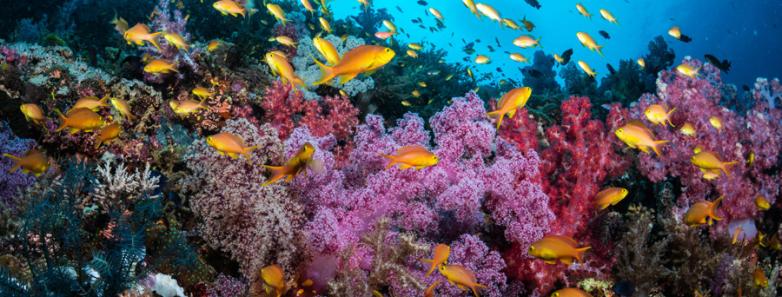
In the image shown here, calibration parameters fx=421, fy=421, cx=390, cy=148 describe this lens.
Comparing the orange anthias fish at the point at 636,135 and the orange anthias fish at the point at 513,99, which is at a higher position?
the orange anthias fish at the point at 513,99

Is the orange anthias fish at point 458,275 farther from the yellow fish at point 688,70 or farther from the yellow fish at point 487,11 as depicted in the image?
the yellow fish at point 487,11

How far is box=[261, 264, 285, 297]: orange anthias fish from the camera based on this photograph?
10.7ft

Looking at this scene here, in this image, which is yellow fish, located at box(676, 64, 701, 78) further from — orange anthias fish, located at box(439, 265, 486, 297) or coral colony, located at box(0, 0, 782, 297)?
orange anthias fish, located at box(439, 265, 486, 297)

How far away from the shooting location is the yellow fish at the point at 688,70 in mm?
6305

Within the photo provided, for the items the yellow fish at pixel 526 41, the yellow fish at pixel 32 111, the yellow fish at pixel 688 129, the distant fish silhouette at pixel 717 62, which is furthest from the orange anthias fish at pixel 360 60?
the distant fish silhouette at pixel 717 62

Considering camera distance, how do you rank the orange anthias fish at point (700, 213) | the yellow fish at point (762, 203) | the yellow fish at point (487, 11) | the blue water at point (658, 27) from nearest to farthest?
the orange anthias fish at point (700, 213) → the yellow fish at point (762, 203) → the yellow fish at point (487, 11) → the blue water at point (658, 27)

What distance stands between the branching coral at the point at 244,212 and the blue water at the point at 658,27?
13212mm

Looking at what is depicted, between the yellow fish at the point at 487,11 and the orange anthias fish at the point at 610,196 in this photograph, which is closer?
the orange anthias fish at the point at 610,196

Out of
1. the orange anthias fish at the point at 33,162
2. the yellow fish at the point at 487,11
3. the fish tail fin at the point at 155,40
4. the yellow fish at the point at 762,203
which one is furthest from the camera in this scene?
the yellow fish at the point at 487,11

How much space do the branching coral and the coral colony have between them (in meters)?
0.02

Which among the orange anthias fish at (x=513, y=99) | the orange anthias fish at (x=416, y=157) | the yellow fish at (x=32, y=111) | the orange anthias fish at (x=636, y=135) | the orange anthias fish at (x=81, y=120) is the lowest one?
the yellow fish at (x=32, y=111)

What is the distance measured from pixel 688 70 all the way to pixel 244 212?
660 centimetres

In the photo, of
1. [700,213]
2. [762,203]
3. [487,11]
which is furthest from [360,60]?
[487,11]

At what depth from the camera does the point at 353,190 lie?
14.0 feet
